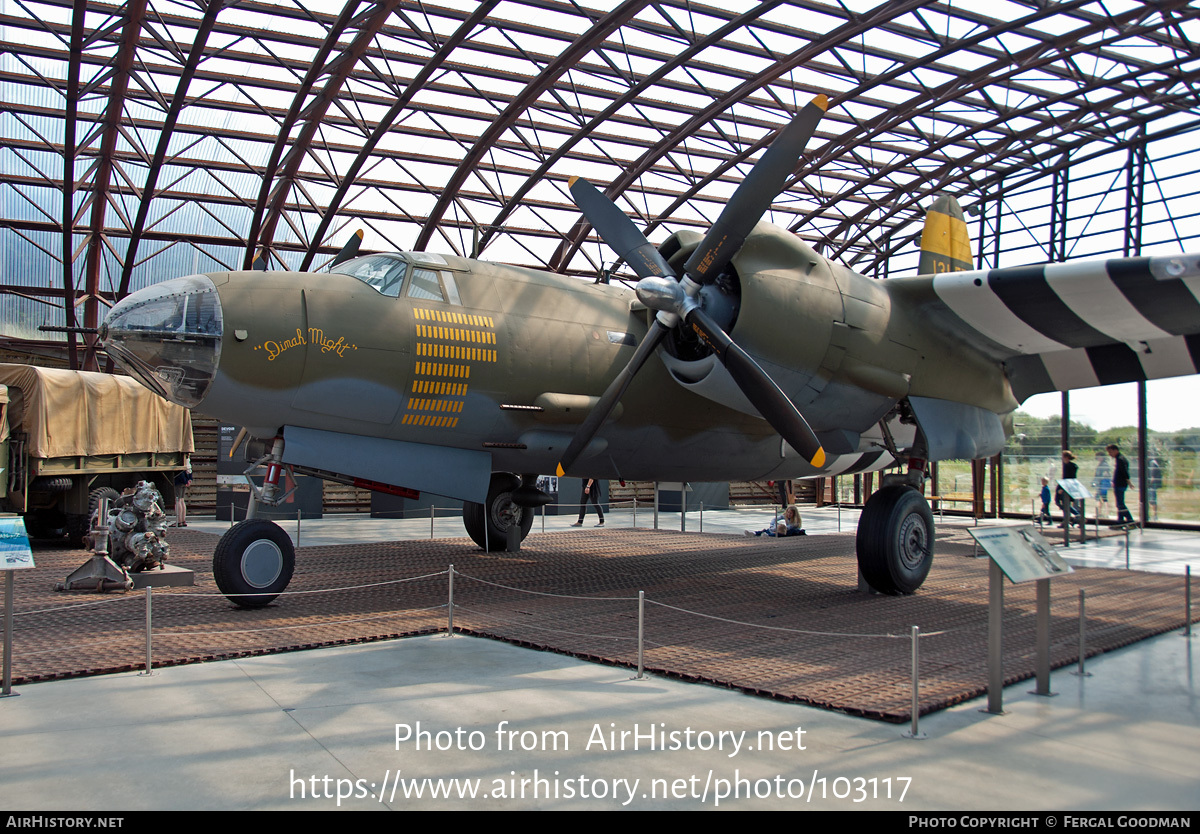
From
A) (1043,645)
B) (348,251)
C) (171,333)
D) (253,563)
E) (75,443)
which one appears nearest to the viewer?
(1043,645)

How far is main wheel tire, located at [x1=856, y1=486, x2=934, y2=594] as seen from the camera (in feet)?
33.9

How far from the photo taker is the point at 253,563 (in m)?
8.73

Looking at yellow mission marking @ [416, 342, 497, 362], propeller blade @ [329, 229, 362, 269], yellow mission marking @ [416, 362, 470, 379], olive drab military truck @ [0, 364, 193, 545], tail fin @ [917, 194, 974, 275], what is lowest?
olive drab military truck @ [0, 364, 193, 545]

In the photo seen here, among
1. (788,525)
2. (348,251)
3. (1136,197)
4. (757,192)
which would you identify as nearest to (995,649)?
(757,192)

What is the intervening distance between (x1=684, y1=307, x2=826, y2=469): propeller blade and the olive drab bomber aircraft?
1.0 inches

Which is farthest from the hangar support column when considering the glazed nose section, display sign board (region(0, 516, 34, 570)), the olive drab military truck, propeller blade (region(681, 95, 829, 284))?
display sign board (region(0, 516, 34, 570))

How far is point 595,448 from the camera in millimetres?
11023

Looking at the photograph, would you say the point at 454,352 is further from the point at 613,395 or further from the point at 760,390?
the point at 760,390

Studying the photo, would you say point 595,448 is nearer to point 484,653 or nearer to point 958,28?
point 484,653

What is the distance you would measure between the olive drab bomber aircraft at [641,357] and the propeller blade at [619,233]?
32mm

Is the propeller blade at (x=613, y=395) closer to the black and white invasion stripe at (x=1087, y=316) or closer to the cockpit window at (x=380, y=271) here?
the cockpit window at (x=380, y=271)

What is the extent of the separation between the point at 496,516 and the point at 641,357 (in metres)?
5.90

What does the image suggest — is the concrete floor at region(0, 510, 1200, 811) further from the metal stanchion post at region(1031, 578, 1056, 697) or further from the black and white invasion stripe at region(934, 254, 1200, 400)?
the black and white invasion stripe at region(934, 254, 1200, 400)

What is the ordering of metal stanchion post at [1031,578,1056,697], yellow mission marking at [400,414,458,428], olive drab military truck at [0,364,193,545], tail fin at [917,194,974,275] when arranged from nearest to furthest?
metal stanchion post at [1031,578,1056,697]
yellow mission marking at [400,414,458,428]
olive drab military truck at [0,364,193,545]
tail fin at [917,194,974,275]
